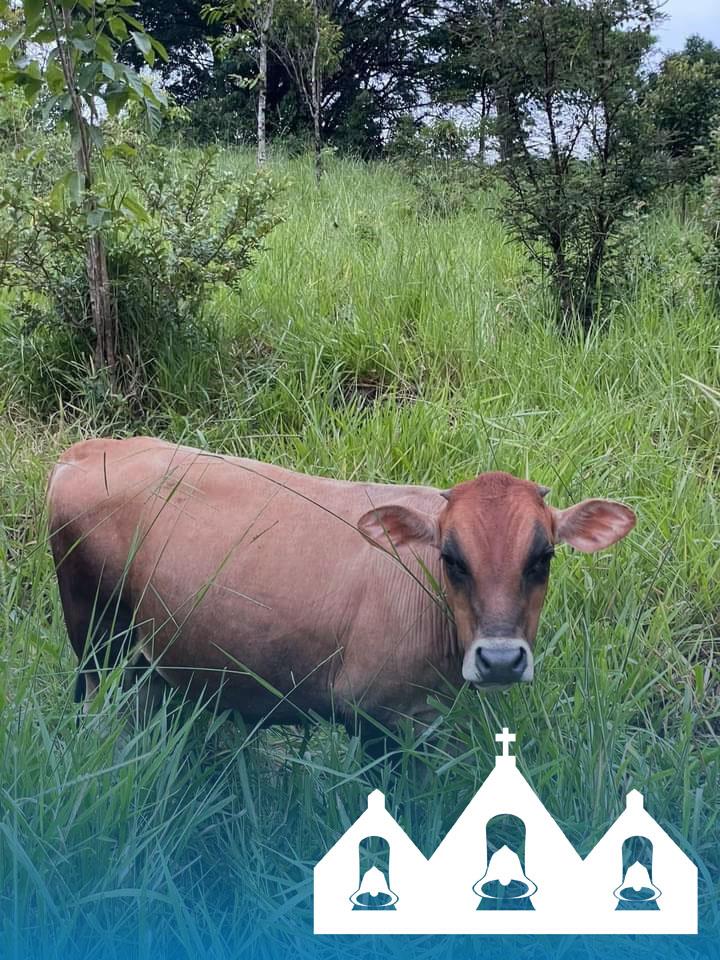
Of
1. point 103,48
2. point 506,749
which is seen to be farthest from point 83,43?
point 506,749

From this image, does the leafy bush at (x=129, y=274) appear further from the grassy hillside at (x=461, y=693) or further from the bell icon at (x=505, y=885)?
the bell icon at (x=505, y=885)

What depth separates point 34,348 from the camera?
15.9 ft

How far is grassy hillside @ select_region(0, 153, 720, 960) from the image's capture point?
210 centimetres

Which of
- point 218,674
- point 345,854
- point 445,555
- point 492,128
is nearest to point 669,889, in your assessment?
point 345,854

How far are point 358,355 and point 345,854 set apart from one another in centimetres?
303

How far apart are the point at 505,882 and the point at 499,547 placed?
0.67m

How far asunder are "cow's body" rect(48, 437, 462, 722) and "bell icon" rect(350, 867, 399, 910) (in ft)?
1.97

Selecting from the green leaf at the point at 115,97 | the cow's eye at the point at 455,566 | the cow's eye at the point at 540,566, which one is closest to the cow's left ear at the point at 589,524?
the cow's eye at the point at 540,566

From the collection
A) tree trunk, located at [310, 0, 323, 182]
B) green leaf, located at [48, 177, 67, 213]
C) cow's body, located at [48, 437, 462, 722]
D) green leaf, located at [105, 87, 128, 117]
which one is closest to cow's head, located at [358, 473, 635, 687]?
cow's body, located at [48, 437, 462, 722]

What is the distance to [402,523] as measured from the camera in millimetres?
2400

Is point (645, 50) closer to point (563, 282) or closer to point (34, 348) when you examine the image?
point (563, 282)

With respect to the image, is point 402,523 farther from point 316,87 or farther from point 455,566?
point 316,87

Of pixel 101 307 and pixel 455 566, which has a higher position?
pixel 101 307

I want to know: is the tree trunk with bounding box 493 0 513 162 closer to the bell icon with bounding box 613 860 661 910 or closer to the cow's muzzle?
the cow's muzzle
